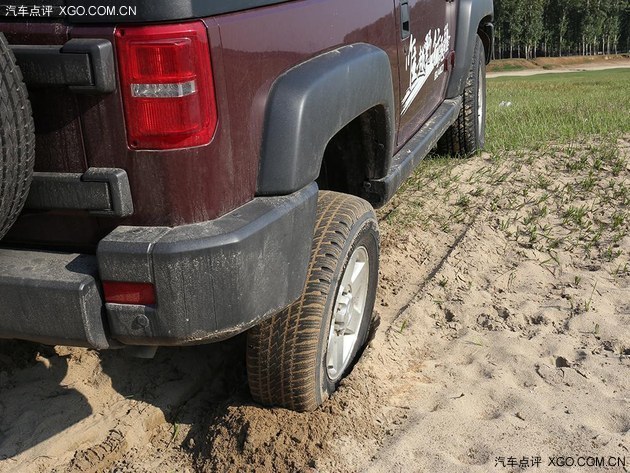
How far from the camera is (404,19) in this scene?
352cm

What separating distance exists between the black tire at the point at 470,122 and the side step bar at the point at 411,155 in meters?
0.67

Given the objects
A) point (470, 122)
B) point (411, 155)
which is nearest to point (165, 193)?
point (411, 155)

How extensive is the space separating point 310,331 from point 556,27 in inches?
3343

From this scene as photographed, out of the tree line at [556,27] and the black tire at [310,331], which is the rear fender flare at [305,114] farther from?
the tree line at [556,27]

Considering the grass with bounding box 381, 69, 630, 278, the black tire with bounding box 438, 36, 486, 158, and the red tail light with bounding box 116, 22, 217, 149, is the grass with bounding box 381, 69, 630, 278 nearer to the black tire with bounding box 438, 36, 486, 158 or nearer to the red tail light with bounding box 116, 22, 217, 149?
the black tire with bounding box 438, 36, 486, 158

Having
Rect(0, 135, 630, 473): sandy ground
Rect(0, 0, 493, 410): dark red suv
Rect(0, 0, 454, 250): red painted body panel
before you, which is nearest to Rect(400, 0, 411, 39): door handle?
Rect(0, 0, 493, 410): dark red suv

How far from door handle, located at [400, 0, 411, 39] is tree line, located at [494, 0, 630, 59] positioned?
7571cm

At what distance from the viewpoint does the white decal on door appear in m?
3.78

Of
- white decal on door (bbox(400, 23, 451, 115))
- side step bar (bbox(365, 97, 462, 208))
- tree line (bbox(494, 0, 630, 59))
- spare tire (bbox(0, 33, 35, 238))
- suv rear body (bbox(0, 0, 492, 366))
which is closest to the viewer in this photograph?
spare tire (bbox(0, 33, 35, 238))

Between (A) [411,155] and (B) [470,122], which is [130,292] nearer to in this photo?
(A) [411,155]

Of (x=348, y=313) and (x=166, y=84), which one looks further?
(x=348, y=313)

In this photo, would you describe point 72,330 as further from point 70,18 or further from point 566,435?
point 566,435

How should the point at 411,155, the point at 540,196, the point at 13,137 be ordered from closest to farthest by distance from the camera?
the point at 13,137, the point at 411,155, the point at 540,196

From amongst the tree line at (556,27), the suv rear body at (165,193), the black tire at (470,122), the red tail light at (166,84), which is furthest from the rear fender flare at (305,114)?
the tree line at (556,27)
